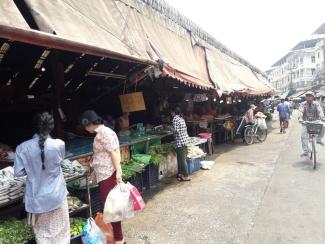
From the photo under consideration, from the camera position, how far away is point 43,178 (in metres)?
3.62

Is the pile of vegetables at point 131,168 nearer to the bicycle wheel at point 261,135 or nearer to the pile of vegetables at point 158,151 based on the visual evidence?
the pile of vegetables at point 158,151

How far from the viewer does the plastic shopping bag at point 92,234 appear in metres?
4.18

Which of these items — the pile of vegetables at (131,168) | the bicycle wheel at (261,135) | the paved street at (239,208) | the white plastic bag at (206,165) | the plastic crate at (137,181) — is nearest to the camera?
the paved street at (239,208)

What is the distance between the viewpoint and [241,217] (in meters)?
5.60

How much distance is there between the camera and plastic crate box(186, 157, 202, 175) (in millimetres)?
8936

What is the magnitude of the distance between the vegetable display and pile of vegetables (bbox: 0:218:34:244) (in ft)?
1.98

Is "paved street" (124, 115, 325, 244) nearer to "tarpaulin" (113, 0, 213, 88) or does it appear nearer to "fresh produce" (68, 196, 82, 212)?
"fresh produce" (68, 196, 82, 212)

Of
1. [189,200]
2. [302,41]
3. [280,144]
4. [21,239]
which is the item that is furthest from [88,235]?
[302,41]

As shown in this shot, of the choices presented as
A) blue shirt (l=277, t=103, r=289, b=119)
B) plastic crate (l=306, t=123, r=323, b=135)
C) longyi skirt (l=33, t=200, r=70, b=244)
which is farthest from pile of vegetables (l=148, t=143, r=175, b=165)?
blue shirt (l=277, t=103, r=289, b=119)

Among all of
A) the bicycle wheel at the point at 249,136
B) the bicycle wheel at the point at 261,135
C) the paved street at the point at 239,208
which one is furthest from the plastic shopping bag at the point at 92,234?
the bicycle wheel at the point at 261,135

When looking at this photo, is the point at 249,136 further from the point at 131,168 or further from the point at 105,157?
the point at 105,157

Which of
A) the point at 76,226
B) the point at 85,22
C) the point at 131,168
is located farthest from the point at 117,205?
the point at 85,22

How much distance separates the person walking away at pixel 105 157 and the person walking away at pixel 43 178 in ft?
2.50

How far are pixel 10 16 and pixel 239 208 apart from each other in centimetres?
488
